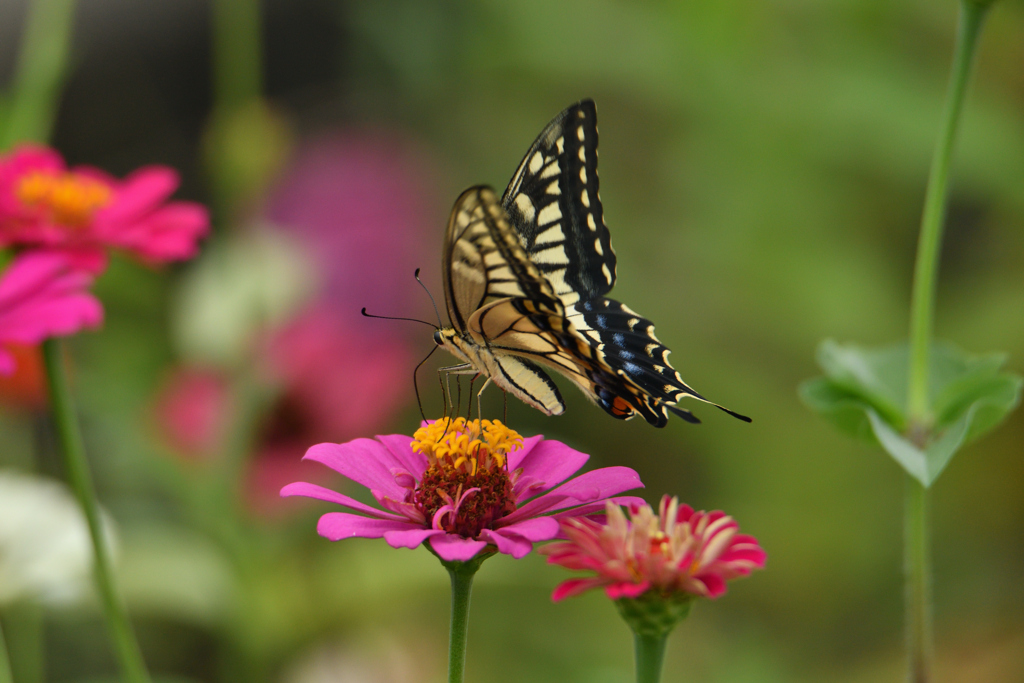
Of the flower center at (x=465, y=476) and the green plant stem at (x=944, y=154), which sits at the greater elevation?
the green plant stem at (x=944, y=154)

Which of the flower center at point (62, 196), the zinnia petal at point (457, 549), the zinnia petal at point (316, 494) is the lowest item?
the zinnia petal at point (457, 549)

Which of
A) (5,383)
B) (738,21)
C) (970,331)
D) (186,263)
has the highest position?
(738,21)

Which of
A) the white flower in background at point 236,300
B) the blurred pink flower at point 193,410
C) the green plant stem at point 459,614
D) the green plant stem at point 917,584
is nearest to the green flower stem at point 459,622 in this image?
the green plant stem at point 459,614

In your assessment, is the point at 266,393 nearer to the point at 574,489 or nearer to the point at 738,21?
the point at 574,489

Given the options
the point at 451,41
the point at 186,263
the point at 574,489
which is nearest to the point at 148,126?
the point at 186,263

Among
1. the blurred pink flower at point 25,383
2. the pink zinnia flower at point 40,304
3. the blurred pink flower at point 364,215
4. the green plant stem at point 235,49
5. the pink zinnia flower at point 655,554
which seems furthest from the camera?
the blurred pink flower at point 364,215

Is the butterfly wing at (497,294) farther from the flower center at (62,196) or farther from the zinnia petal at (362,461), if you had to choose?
the flower center at (62,196)

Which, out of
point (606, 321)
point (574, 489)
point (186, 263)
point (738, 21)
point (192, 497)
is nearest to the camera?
point (574, 489)
